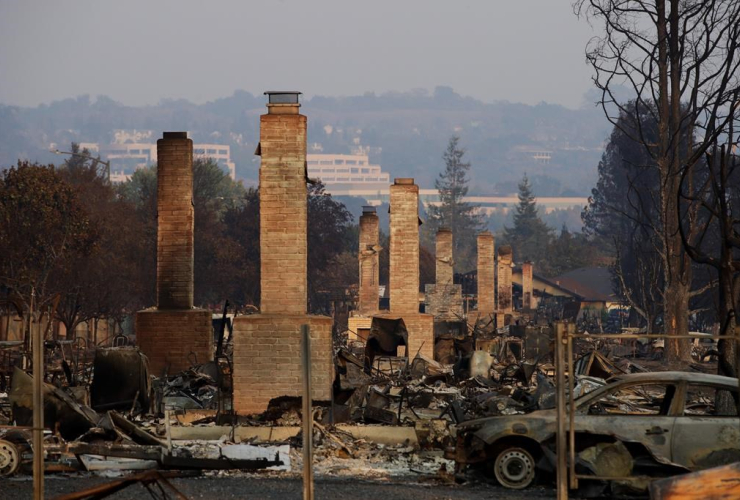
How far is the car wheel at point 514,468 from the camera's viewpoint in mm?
13031

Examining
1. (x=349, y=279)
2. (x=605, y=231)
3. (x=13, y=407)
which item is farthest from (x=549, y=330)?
(x=605, y=231)

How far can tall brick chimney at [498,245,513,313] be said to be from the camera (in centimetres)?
6469

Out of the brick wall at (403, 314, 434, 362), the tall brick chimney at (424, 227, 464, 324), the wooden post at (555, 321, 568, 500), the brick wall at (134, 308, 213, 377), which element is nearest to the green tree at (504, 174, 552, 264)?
the tall brick chimney at (424, 227, 464, 324)

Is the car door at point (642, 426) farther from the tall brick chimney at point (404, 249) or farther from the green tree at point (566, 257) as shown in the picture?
the green tree at point (566, 257)

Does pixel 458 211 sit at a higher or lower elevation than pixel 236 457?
higher

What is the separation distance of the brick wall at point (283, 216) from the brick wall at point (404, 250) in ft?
48.6

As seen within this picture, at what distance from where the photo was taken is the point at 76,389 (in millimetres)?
18141

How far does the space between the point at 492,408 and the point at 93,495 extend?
9688 mm

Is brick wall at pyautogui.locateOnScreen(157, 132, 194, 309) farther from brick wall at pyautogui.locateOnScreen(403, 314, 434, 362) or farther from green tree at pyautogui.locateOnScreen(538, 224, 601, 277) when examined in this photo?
green tree at pyautogui.locateOnScreen(538, 224, 601, 277)

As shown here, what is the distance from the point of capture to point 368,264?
44.5 m

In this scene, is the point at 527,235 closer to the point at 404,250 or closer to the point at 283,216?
the point at 404,250

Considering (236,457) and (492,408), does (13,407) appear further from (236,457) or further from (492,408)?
(492,408)

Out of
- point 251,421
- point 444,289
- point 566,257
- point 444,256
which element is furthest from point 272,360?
point 566,257

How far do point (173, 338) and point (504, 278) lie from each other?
43737 mm
